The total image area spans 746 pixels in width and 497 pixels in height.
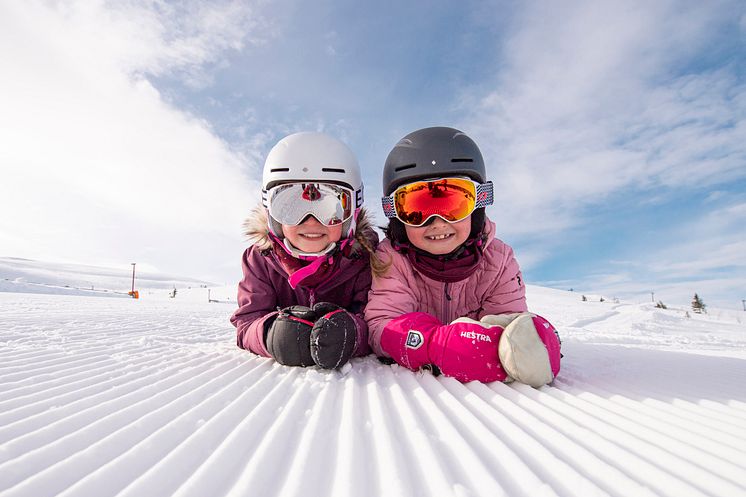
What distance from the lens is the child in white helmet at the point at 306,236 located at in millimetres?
2335

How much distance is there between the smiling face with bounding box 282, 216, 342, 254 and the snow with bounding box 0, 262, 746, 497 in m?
0.86

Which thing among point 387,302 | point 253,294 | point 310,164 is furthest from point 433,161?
point 253,294

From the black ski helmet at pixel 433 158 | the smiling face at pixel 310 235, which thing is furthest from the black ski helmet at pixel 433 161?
the smiling face at pixel 310 235

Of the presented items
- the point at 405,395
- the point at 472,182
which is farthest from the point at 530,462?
the point at 472,182

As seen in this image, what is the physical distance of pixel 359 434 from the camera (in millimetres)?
942

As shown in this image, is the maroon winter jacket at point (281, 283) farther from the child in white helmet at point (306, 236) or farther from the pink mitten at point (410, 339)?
the pink mitten at point (410, 339)

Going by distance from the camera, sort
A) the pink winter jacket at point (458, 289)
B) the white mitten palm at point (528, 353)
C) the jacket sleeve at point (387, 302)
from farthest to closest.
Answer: the pink winter jacket at point (458, 289), the jacket sleeve at point (387, 302), the white mitten palm at point (528, 353)

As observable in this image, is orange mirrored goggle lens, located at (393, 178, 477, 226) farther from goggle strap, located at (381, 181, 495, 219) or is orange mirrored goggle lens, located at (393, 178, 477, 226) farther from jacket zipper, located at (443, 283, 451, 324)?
jacket zipper, located at (443, 283, 451, 324)

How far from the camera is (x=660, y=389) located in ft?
4.79

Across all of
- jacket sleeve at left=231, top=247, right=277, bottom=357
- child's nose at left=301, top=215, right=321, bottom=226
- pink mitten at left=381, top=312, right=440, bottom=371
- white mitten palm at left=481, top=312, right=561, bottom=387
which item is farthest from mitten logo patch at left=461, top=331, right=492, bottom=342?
jacket sleeve at left=231, top=247, right=277, bottom=357

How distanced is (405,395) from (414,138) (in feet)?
5.76

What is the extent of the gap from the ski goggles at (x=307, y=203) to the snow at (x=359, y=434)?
1028 millimetres

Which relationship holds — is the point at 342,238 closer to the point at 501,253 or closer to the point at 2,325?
the point at 501,253

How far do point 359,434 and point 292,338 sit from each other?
0.86m
